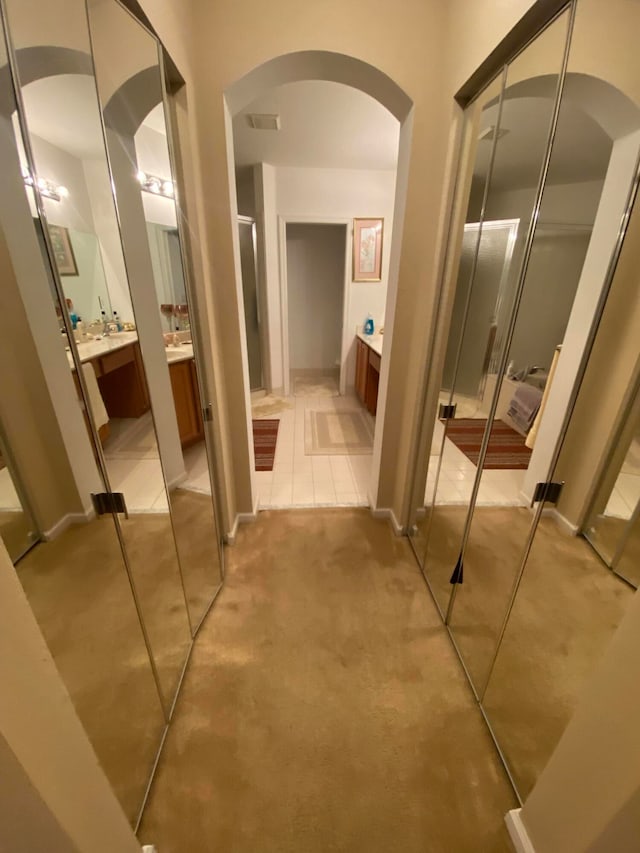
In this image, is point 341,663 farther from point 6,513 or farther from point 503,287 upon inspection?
point 503,287

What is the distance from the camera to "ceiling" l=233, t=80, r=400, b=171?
7.30 ft

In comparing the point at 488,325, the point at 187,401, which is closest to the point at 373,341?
the point at 488,325

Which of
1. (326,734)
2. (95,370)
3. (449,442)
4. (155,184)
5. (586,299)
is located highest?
(155,184)

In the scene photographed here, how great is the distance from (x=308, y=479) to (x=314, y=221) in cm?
306

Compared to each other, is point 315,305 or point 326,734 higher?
point 315,305

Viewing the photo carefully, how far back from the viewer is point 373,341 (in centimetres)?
377

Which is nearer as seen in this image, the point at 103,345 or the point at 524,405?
the point at 103,345

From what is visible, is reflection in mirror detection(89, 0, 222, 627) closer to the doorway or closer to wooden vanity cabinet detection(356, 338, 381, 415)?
wooden vanity cabinet detection(356, 338, 381, 415)

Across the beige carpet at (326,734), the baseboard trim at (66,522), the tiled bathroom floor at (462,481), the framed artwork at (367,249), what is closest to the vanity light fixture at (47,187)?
the baseboard trim at (66,522)

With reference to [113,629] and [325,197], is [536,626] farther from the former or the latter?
[325,197]

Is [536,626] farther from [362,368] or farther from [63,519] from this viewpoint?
[362,368]

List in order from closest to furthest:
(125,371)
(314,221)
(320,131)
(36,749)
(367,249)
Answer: (36,749)
(125,371)
(320,131)
(314,221)
(367,249)

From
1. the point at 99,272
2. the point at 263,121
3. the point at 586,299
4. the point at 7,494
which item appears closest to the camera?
the point at 7,494

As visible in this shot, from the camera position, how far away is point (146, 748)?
1.08 meters
